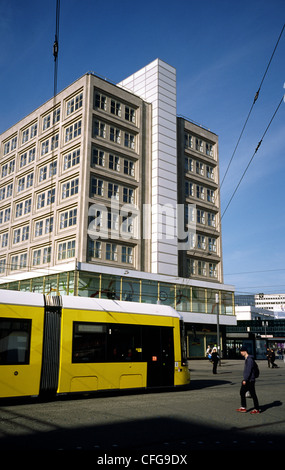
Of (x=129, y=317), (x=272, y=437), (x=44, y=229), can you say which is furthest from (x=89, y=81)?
(x=272, y=437)

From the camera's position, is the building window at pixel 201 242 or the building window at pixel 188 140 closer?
the building window at pixel 201 242

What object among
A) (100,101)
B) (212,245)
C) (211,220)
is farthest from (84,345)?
(211,220)

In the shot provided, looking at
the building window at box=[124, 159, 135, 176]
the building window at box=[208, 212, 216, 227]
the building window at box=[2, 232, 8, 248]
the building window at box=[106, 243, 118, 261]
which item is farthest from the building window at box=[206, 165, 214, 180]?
the building window at box=[2, 232, 8, 248]

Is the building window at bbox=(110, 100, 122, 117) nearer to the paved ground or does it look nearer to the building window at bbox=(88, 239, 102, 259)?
the building window at bbox=(88, 239, 102, 259)

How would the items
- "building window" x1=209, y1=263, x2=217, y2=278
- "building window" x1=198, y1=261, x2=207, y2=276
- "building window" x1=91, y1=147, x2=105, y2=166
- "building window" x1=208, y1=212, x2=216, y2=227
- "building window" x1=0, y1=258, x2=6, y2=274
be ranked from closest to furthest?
"building window" x1=91, y1=147, x2=105, y2=166, "building window" x1=0, y1=258, x2=6, y2=274, "building window" x1=198, y1=261, x2=207, y2=276, "building window" x1=209, y1=263, x2=217, y2=278, "building window" x1=208, y1=212, x2=216, y2=227

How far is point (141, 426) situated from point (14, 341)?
4.67 m

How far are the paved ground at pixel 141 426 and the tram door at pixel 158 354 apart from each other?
164cm

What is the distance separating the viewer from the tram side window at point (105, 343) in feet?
40.7

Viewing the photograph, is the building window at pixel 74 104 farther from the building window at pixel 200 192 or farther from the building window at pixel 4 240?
the building window at pixel 200 192

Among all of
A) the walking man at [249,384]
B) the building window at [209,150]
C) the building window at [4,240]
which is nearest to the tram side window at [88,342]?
the walking man at [249,384]

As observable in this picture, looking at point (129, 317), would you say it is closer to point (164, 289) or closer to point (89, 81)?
point (164, 289)

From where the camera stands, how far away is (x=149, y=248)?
1671 inches

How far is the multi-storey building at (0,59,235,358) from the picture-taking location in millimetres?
38312

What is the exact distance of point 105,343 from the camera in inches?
512
